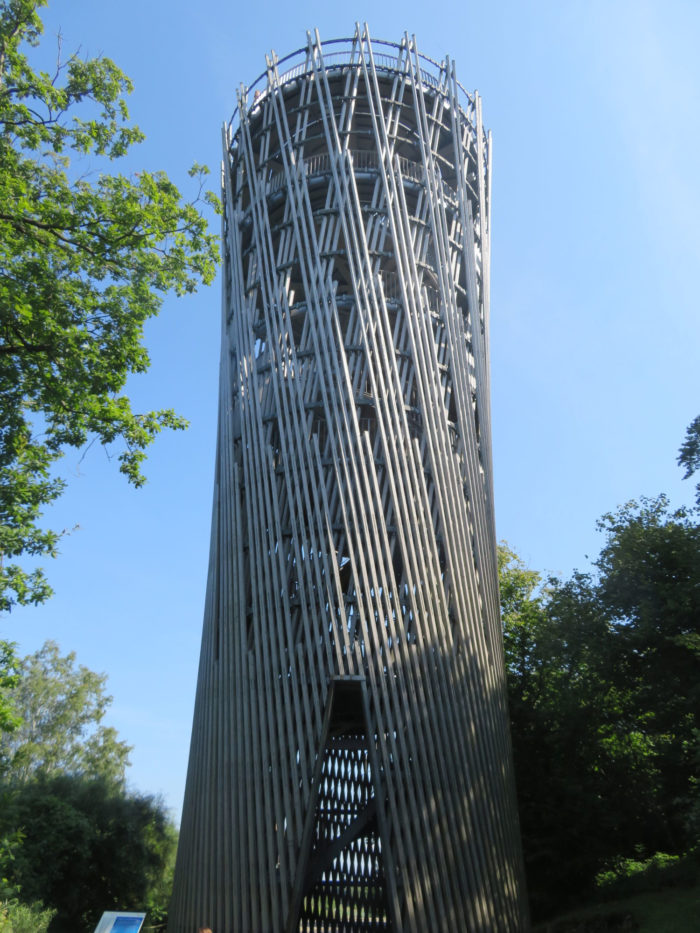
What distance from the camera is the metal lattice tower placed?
12.0m

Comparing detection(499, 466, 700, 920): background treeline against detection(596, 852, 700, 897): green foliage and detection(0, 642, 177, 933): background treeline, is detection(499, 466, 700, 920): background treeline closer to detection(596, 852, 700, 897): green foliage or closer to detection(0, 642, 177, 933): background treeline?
detection(596, 852, 700, 897): green foliage

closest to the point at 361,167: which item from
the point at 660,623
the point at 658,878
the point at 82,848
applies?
the point at 660,623

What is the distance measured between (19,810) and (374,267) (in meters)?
15.4

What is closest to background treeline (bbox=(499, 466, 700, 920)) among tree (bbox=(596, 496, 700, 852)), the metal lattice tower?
tree (bbox=(596, 496, 700, 852))

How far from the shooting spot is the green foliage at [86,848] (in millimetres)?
18391

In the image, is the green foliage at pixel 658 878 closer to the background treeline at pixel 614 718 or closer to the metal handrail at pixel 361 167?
the background treeline at pixel 614 718

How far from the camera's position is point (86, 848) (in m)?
19.0

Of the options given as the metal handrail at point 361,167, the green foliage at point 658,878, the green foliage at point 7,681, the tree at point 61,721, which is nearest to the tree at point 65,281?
the green foliage at point 7,681

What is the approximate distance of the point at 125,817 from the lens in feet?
67.8

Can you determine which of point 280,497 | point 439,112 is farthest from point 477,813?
point 439,112

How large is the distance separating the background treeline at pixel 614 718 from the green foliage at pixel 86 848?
1045cm

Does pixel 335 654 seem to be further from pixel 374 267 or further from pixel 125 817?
pixel 125 817

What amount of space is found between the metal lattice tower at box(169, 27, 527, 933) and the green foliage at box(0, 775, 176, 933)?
23.6 feet

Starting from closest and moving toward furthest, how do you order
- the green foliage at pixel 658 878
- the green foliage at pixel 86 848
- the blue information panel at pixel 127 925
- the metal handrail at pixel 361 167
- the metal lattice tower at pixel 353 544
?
the blue information panel at pixel 127 925 < the metal lattice tower at pixel 353 544 < the green foliage at pixel 658 878 < the metal handrail at pixel 361 167 < the green foliage at pixel 86 848
